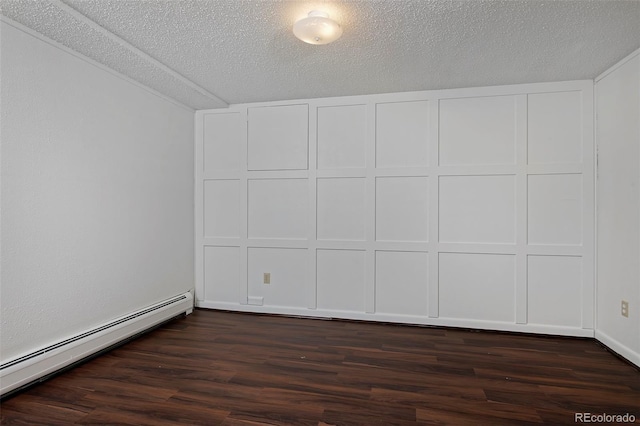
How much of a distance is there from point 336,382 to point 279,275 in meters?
1.60

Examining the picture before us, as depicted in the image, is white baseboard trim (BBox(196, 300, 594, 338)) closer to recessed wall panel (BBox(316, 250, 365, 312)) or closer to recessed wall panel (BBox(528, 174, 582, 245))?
recessed wall panel (BBox(316, 250, 365, 312))

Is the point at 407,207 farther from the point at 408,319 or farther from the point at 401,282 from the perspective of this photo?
the point at 408,319

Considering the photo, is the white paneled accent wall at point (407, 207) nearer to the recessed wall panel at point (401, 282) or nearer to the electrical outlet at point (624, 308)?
the recessed wall panel at point (401, 282)

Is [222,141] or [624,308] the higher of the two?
[222,141]

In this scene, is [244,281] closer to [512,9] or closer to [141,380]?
[141,380]

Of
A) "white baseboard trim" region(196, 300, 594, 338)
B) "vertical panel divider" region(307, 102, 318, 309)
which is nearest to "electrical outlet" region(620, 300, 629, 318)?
"white baseboard trim" region(196, 300, 594, 338)

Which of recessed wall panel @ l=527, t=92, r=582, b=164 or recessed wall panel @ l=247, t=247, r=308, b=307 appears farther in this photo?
recessed wall panel @ l=247, t=247, r=308, b=307

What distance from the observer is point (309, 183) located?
3.54 metres

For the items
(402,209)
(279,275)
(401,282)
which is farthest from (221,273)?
(402,209)

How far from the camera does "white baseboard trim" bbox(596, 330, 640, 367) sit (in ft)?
7.82

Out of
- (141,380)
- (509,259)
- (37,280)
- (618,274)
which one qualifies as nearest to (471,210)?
(509,259)

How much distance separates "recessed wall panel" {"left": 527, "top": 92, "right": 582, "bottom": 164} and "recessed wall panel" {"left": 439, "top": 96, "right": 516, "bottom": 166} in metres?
0.17

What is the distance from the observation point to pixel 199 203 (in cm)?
384

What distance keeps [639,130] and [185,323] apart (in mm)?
4137
